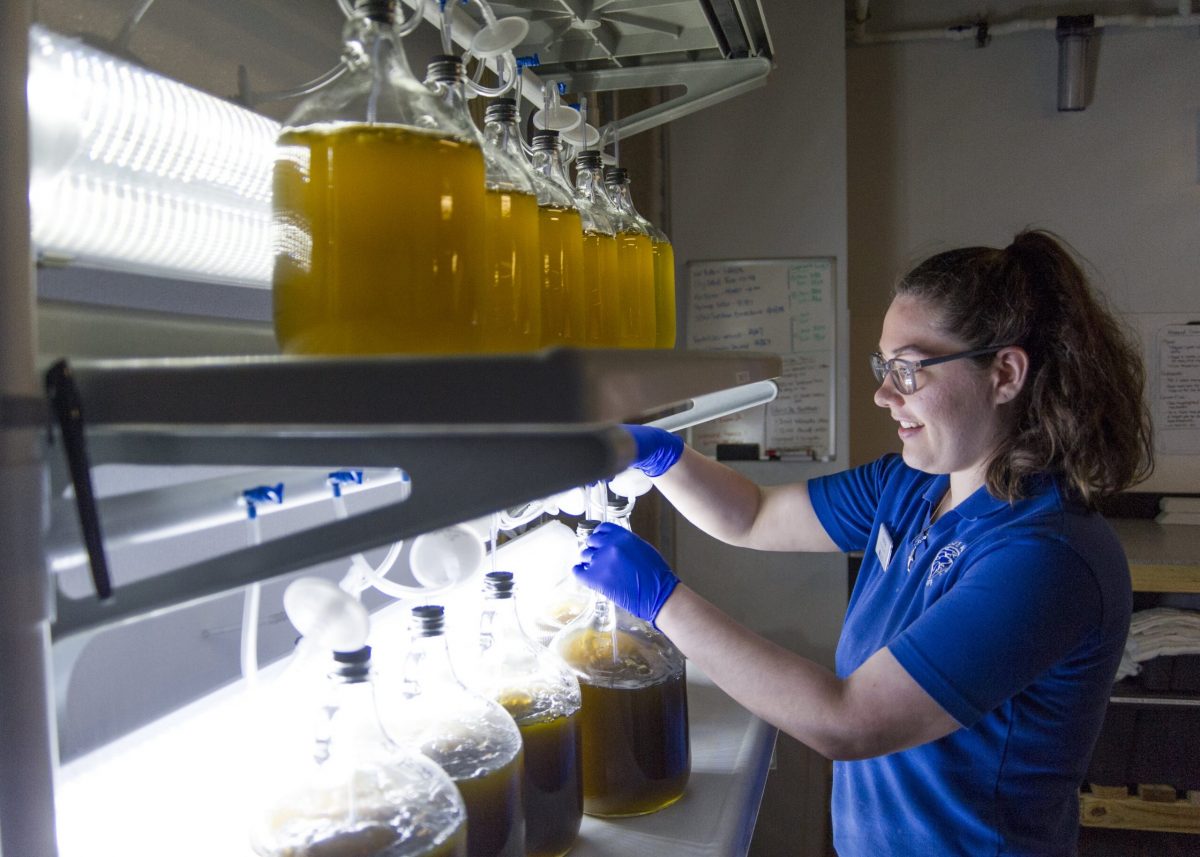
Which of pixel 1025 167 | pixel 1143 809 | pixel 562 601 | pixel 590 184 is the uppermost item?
pixel 1025 167

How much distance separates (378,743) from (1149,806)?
2.96m

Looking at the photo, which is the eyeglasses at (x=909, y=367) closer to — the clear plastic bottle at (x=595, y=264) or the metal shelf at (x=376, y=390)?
the clear plastic bottle at (x=595, y=264)

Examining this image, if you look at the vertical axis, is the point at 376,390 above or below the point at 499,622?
above

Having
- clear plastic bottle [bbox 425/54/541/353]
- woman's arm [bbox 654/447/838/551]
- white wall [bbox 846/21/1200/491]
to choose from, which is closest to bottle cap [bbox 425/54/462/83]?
clear plastic bottle [bbox 425/54/541/353]

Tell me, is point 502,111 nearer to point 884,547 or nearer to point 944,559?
point 944,559

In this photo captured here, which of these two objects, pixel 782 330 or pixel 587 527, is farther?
pixel 782 330

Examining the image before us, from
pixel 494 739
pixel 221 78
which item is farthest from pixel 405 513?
pixel 221 78

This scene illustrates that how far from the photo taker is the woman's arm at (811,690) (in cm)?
122

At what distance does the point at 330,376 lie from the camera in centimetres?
46

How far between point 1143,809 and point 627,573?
2532 millimetres

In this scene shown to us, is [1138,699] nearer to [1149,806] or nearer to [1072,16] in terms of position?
[1149,806]

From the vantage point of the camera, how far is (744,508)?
196cm

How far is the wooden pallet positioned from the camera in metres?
2.81

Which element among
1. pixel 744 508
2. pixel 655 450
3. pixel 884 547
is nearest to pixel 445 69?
pixel 655 450
